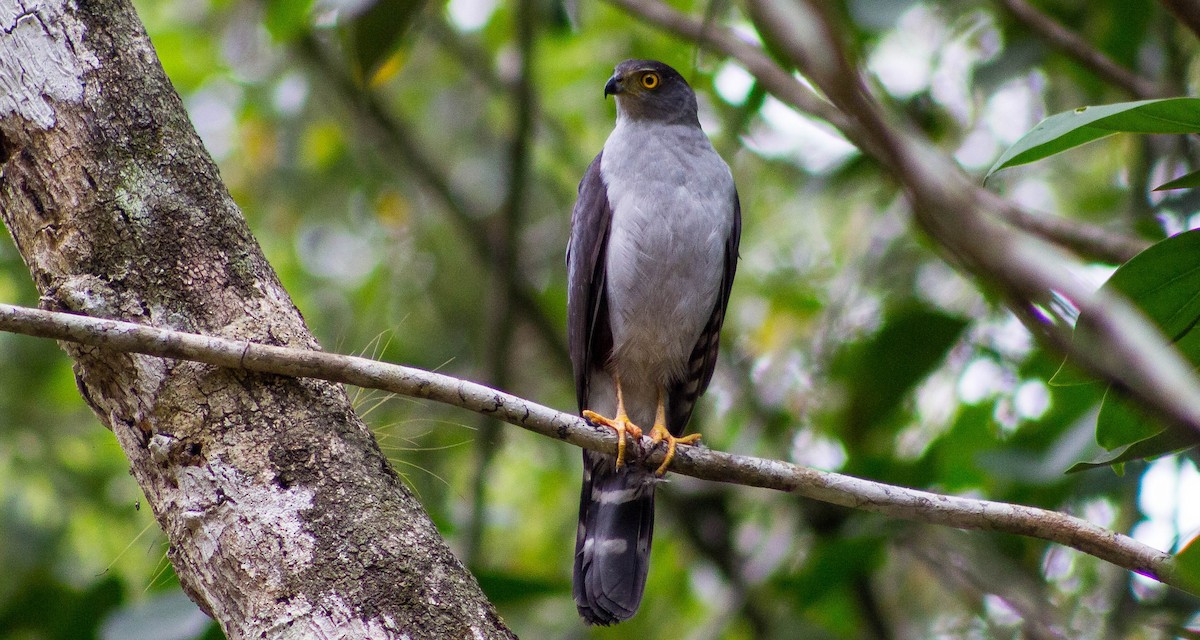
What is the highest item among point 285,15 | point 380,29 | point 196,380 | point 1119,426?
point 285,15

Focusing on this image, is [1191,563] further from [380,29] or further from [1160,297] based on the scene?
[380,29]

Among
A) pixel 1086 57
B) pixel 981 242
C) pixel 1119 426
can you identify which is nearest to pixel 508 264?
pixel 1086 57

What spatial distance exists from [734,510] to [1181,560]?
17.1 ft


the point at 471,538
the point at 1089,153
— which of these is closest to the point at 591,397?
the point at 471,538

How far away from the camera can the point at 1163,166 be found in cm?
574

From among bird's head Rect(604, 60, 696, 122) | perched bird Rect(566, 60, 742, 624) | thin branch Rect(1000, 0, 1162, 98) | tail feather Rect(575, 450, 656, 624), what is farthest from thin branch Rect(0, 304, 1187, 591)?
thin branch Rect(1000, 0, 1162, 98)

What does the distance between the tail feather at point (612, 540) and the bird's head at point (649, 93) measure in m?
1.72

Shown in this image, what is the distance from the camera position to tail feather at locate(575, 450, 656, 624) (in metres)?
4.01

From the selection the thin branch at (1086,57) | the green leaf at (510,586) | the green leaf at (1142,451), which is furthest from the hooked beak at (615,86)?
the green leaf at (1142,451)

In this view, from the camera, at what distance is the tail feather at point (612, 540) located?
158 inches

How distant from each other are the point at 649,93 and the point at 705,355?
4.31 ft

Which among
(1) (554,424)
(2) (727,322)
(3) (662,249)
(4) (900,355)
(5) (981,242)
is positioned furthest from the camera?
(2) (727,322)

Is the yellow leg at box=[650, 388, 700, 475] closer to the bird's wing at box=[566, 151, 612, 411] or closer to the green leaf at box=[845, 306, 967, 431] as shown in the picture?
the bird's wing at box=[566, 151, 612, 411]

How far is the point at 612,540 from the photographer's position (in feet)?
14.0
